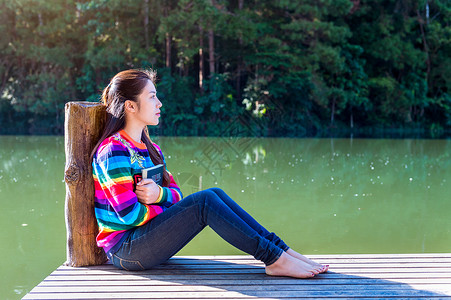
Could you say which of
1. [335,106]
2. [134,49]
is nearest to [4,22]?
[134,49]

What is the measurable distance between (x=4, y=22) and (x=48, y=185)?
41.3 feet

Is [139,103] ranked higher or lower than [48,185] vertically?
higher

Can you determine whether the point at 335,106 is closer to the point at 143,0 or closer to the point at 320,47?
the point at 320,47

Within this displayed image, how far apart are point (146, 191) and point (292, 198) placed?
3446 millimetres

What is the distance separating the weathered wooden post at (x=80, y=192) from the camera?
2.27 metres

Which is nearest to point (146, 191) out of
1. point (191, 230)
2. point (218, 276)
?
point (191, 230)

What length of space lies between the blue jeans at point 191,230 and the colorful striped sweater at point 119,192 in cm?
6

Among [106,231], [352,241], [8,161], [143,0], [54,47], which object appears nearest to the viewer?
[106,231]

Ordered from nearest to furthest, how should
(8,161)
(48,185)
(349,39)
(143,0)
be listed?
(48,185) < (8,161) < (143,0) < (349,39)

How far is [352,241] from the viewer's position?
378 centimetres

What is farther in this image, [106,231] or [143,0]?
[143,0]

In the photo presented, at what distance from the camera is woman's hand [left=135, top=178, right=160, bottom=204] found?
209 centimetres

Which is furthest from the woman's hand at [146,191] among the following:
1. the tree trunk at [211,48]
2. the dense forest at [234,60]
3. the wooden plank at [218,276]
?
the tree trunk at [211,48]

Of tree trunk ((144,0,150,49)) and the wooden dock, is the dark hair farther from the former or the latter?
tree trunk ((144,0,150,49))
